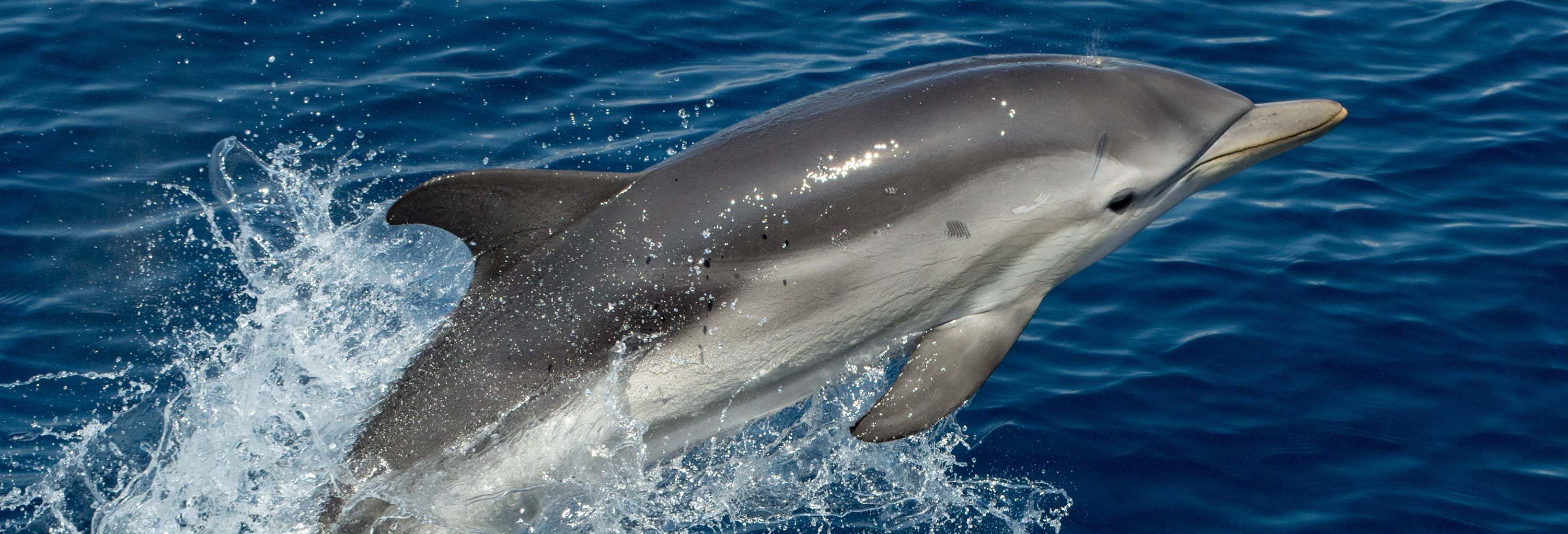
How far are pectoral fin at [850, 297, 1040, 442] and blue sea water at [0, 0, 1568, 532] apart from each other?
1.04 m

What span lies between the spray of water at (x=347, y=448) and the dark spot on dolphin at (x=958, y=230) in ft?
2.57

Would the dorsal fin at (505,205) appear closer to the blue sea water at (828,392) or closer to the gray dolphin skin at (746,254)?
the gray dolphin skin at (746,254)

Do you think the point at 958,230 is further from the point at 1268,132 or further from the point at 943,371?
the point at 1268,132

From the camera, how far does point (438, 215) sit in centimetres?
482

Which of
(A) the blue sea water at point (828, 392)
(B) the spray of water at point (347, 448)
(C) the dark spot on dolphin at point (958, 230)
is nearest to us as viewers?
(C) the dark spot on dolphin at point (958, 230)

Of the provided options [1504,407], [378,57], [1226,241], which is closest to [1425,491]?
[1504,407]

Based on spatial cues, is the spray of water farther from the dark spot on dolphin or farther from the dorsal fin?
the dark spot on dolphin

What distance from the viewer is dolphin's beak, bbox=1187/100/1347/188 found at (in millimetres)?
5184

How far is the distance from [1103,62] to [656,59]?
5.96 m

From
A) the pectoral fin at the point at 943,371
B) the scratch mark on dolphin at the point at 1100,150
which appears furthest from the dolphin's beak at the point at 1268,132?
the pectoral fin at the point at 943,371

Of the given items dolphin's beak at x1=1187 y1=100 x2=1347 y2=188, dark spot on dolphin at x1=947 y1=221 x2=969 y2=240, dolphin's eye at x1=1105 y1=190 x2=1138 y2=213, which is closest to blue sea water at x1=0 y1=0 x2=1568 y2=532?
dark spot on dolphin at x1=947 y1=221 x2=969 y2=240

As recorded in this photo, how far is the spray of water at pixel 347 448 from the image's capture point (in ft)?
17.4

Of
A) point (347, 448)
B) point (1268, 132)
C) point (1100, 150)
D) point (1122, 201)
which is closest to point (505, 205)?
point (347, 448)

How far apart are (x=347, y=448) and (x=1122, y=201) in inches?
122
